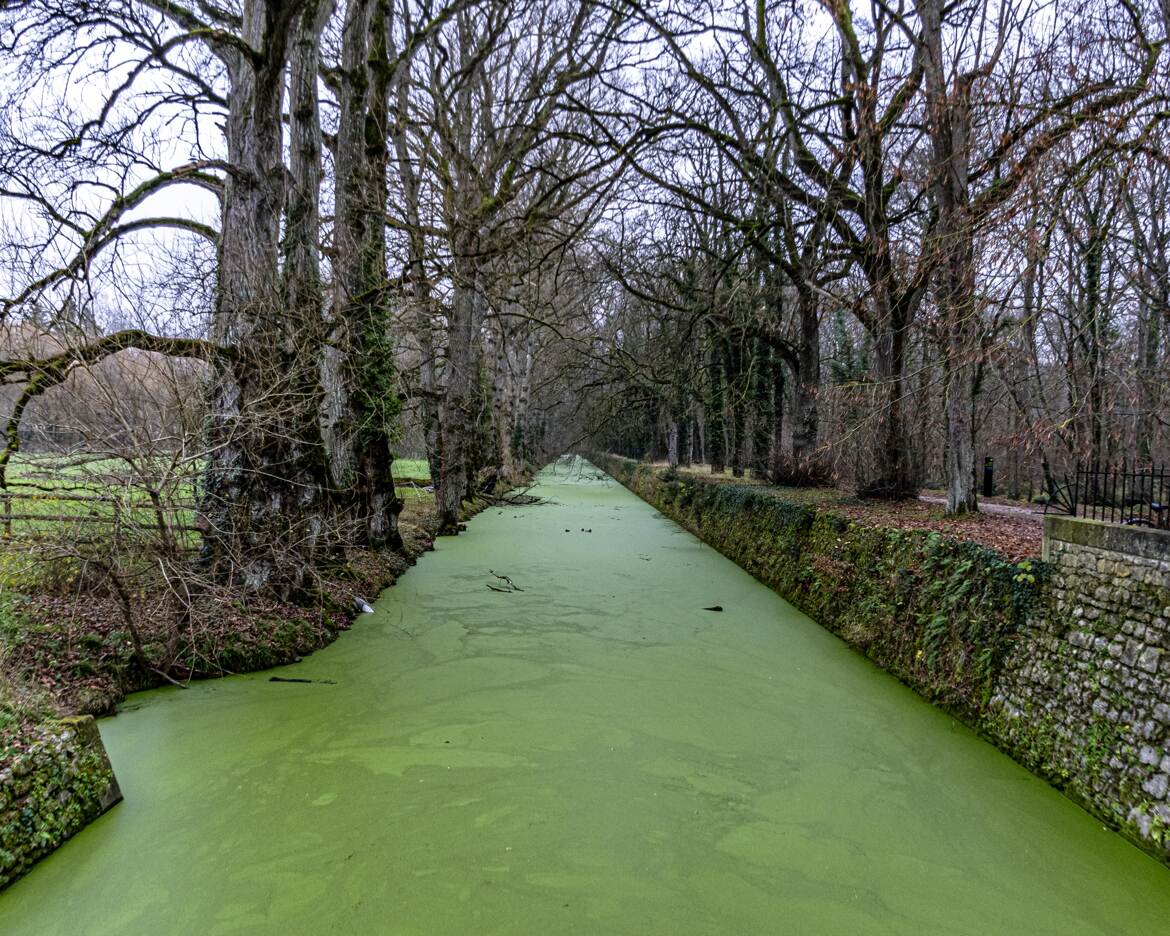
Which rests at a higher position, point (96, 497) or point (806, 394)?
point (806, 394)

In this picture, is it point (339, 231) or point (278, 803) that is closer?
point (278, 803)

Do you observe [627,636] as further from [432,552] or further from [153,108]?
[153,108]

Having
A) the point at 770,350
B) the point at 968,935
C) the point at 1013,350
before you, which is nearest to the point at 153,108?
the point at 1013,350

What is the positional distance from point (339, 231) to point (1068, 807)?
851cm

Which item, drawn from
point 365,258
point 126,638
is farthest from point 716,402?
point 126,638

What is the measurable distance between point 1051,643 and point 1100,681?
0.52 meters

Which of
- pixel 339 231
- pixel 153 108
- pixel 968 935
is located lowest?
pixel 968 935

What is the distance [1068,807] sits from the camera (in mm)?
4074

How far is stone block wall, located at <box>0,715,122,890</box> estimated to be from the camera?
10.4 feet

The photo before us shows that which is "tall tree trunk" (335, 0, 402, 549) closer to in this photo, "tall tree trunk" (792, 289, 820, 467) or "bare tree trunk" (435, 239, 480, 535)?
"bare tree trunk" (435, 239, 480, 535)

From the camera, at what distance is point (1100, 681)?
415 centimetres

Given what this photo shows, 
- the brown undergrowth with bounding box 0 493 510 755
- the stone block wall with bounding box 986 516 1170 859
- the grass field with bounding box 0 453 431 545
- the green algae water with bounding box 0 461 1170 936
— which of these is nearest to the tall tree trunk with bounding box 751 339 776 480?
the green algae water with bounding box 0 461 1170 936

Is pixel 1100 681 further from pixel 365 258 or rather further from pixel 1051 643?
pixel 365 258

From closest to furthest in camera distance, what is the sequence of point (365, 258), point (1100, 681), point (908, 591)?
point (1100, 681), point (908, 591), point (365, 258)
